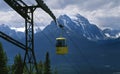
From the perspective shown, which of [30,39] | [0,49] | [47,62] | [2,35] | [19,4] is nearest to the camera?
[2,35]

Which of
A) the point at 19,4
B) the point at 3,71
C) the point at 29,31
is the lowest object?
the point at 3,71

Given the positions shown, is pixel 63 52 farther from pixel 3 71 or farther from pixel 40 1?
pixel 3 71

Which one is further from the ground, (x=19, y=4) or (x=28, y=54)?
(x=19, y=4)

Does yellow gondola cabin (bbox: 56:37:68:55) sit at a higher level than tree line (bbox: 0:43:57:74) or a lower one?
higher

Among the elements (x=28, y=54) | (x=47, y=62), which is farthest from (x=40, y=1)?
(x=47, y=62)

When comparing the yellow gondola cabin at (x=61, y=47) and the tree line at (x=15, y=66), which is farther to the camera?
the tree line at (x=15, y=66)

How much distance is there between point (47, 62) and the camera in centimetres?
9088

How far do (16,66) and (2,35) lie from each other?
47588 millimetres

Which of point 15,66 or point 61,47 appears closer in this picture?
point 61,47

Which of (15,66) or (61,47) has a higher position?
(61,47)

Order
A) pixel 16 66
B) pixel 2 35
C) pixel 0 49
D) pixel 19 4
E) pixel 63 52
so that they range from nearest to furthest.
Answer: pixel 2 35 < pixel 19 4 < pixel 63 52 < pixel 0 49 < pixel 16 66

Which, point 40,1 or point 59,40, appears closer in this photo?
point 40,1

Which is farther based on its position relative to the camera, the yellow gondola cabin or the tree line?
the tree line

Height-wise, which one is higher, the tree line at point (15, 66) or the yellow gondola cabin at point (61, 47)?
the yellow gondola cabin at point (61, 47)
